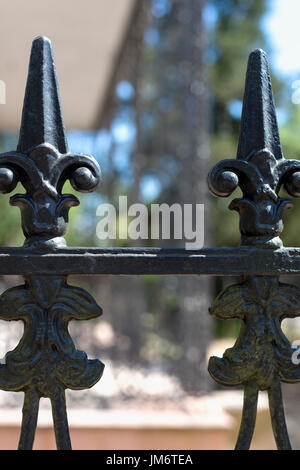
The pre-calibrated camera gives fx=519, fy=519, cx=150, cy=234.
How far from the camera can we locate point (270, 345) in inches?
34.1

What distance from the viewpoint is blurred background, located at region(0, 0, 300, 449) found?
3578mm

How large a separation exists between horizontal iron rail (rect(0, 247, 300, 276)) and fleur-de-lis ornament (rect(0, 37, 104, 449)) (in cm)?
2

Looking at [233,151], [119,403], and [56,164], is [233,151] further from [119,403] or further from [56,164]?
[56,164]

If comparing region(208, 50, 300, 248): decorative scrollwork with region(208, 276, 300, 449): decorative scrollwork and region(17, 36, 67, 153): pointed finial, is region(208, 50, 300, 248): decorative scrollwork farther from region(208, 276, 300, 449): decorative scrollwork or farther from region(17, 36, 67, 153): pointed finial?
region(17, 36, 67, 153): pointed finial

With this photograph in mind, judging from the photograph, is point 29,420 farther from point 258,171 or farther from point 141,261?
point 258,171

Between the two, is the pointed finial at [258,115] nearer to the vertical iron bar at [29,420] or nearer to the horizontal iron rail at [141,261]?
the horizontal iron rail at [141,261]

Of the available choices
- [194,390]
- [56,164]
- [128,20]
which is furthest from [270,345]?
[128,20]

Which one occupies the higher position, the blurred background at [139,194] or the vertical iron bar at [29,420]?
the blurred background at [139,194]

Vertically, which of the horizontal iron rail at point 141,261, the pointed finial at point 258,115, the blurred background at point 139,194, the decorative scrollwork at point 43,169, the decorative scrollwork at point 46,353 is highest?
the blurred background at point 139,194

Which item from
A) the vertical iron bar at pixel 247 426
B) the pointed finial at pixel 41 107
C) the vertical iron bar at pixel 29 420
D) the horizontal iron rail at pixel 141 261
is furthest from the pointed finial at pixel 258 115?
the vertical iron bar at pixel 29 420

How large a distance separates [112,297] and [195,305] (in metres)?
1.97

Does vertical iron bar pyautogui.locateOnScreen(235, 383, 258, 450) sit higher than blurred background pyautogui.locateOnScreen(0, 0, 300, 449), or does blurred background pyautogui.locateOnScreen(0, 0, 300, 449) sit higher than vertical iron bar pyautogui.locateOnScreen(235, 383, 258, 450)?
blurred background pyautogui.locateOnScreen(0, 0, 300, 449)

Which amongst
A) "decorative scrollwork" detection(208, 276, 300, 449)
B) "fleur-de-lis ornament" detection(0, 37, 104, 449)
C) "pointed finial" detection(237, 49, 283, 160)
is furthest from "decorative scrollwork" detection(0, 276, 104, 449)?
"pointed finial" detection(237, 49, 283, 160)

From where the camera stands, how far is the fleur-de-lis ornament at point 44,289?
2.70ft
